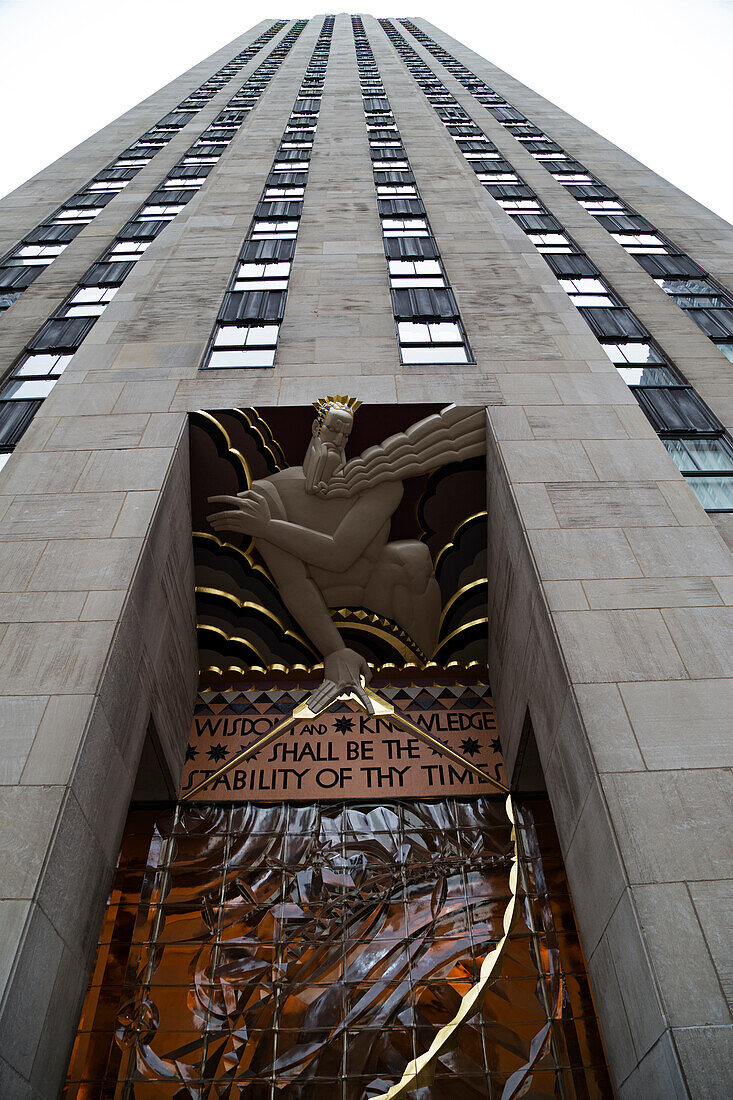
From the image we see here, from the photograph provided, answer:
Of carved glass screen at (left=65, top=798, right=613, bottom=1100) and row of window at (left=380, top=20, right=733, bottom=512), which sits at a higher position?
row of window at (left=380, top=20, right=733, bottom=512)

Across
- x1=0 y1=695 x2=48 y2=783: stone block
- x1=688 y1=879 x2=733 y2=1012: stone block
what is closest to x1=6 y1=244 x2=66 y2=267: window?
x1=0 y1=695 x2=48 y2=783: stone block

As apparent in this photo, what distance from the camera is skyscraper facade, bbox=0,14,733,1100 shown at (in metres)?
7.37

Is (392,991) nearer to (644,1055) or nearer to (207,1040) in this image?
(207,1040)

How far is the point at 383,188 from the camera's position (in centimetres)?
2438

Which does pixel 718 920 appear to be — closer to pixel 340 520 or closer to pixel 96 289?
pixel 340 520

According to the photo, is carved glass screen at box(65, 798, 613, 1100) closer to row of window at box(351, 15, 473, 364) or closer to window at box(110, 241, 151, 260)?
row of window at box(351, 15, 473, 364)

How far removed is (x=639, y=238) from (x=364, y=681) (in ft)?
62.3

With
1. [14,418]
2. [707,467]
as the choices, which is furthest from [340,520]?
[14,418]

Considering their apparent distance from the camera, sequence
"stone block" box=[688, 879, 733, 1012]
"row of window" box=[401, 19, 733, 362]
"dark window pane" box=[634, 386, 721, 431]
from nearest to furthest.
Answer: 1. "stone block" box=[688, 879, 733, 1012]
2. "dark window pane" box=[634, 386, 721, 431]
3. "row of window" box=[401, 19, 733, 362]

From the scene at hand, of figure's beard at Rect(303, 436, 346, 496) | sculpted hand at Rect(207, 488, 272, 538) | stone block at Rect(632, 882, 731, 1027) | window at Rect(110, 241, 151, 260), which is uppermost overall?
window at Rect(110, 241, 151, 260)

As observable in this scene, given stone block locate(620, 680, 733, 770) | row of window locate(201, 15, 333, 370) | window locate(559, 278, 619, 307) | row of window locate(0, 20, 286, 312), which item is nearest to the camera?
stone block locate(620, 680, 733, 770)

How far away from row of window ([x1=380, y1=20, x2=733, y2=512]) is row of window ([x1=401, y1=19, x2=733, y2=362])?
5.65ft

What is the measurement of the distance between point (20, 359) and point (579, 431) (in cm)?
1196

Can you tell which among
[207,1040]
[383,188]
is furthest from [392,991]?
[383,188]
